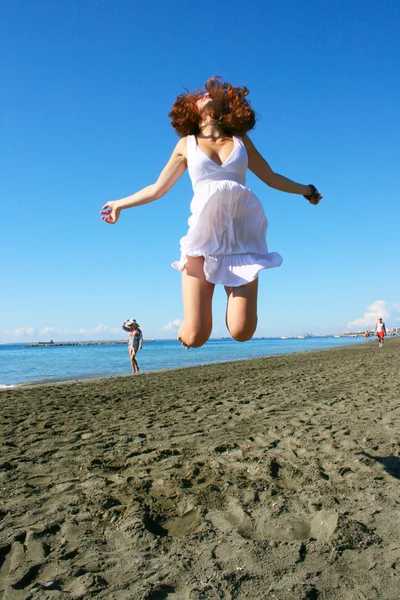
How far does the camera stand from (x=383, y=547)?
3.19m

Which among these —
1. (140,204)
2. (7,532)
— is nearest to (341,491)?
(7,532)

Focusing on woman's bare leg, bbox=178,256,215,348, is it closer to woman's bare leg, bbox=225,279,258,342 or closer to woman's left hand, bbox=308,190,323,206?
woman's bare leg, bbox=225,279,258,342

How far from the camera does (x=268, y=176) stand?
154 inches

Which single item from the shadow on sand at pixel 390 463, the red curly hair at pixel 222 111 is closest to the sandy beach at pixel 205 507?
the shadow on sand at pixel 390 463

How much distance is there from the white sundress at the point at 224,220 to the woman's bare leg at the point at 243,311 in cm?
7

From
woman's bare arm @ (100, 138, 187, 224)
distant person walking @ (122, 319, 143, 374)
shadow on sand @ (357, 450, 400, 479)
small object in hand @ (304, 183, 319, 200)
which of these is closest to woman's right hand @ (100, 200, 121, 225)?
woman's bare arm @ (100, 138, 187, 224)

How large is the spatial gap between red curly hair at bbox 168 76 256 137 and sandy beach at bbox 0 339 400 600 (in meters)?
3.18

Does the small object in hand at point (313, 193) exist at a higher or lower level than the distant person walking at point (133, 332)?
higher

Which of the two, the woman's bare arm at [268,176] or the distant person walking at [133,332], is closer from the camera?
the woman's bare arm at [268,176]

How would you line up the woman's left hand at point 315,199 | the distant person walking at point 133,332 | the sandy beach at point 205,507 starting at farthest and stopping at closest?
the distant person walking at point 133,332
the woman's left hand at point 315,199
the sandy beach at point 205,507

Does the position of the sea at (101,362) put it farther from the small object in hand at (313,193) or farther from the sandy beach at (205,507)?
the small object in hand at (313,193)

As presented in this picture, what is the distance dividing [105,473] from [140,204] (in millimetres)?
2972

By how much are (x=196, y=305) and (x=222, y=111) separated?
5.25 feet

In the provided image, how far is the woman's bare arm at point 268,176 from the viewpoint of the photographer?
378 cm
